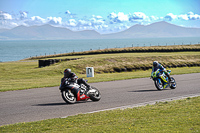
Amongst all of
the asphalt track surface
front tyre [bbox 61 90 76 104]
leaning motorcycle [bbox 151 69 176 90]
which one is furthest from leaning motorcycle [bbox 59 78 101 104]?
A: leaning motorcycle [bbox 151 69 176 90]

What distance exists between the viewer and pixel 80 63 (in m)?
36.5

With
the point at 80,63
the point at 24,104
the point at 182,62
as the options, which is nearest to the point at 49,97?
the point at 24,104

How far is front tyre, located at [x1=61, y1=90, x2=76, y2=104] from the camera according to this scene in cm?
1330

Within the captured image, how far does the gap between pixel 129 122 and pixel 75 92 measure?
5.01 metres

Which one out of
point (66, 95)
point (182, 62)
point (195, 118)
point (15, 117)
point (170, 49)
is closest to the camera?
point (195, 118)

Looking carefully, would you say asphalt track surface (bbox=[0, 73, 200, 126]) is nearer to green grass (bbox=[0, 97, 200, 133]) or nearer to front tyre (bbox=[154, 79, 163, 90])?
front tyre (bbox=[154, 79, 163, 90])

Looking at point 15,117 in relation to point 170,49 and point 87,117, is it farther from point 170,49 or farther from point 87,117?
point 170,49

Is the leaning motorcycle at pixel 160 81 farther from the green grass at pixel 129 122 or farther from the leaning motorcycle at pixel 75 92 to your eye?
the green grass at pixel 129 122

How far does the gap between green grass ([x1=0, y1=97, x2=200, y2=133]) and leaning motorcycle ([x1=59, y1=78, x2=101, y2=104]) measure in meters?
3.07

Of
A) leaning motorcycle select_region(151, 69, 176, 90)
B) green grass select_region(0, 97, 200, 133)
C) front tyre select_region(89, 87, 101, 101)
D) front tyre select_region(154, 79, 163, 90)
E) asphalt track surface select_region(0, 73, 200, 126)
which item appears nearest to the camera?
green grass select_region(0, 97, 200, 133)

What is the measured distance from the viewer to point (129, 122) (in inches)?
347

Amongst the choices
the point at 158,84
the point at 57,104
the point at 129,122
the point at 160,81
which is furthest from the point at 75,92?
the point at 160,81

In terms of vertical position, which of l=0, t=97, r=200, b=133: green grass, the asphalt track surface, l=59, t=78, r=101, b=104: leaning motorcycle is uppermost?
l=59, t=78, r=101, b=104: leaning motorcycle

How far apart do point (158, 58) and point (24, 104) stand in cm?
3135
